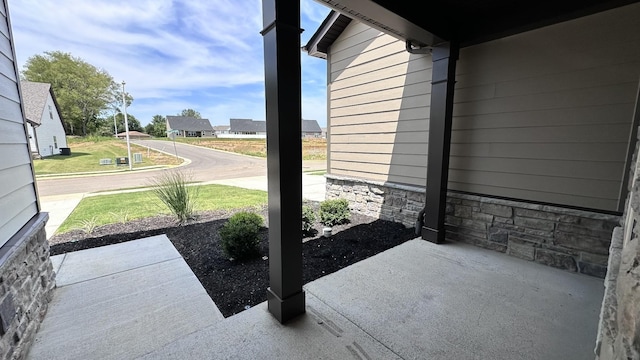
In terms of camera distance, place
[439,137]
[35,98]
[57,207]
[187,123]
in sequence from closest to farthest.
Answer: [439,137]
[57,207]
[35,98]
[187,123]

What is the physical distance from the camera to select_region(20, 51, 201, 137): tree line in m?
24.6

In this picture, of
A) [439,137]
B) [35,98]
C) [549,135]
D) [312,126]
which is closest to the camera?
[549,135]

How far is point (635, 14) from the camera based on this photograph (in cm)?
228

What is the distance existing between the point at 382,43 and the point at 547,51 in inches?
87.0

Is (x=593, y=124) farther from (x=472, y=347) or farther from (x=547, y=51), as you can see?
(x=472, y=347)

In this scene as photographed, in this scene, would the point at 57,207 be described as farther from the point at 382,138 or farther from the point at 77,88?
the point at 77,88

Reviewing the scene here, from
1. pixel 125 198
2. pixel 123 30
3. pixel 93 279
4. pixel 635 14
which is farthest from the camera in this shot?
pixel 123 30

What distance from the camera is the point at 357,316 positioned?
79.4 inches

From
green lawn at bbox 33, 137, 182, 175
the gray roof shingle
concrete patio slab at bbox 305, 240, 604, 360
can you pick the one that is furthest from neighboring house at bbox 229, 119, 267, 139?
concrete patio slab at bbox 305, 240, 604, 360

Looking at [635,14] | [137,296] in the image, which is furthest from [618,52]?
[137,296]

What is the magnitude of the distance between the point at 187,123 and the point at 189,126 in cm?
61

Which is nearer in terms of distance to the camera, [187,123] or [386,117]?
[386,117]

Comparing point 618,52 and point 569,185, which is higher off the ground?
point 618,52

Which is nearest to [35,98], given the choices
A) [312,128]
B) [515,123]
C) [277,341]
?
[277,341]
